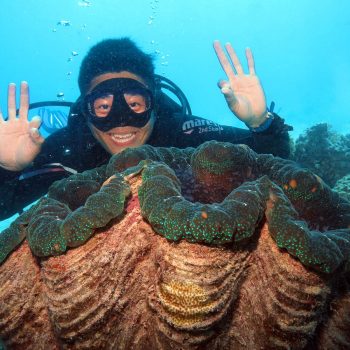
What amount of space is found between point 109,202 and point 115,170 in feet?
2.36

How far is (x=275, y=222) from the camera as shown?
6.09ft

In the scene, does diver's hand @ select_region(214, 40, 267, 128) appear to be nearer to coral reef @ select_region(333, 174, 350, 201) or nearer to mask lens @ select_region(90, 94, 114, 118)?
mask lens @ select_region(90, 94, 114, 118)

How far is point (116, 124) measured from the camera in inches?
197

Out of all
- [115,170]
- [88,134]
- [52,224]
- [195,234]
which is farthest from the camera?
[88,134]

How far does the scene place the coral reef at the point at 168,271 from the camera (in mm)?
1759

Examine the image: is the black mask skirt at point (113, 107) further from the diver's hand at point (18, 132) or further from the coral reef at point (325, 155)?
the coral reef at point (325, 155)

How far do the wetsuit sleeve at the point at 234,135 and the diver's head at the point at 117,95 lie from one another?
71 cm

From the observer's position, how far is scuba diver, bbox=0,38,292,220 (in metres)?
4.04

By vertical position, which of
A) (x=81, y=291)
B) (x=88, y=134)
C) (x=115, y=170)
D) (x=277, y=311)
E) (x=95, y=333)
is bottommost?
(x=95, y=333)

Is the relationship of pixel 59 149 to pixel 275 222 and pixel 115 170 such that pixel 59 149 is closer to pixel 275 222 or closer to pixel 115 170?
pixel 115 170

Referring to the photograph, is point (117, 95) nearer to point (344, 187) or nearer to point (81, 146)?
point (81, 146)

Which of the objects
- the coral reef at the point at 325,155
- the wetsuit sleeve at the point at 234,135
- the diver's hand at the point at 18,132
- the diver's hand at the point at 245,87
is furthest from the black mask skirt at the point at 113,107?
the coral reef at the point at 325,155

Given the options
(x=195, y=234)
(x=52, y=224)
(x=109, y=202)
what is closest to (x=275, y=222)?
(x=195, y=234)

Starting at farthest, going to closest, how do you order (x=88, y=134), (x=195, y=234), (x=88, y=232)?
(x=88, y=134)
(x=88, y=232)
(x=195, y=234)
